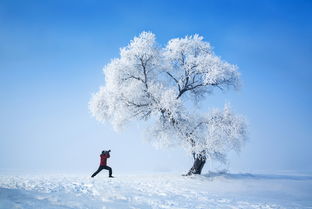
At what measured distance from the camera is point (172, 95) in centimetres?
2284

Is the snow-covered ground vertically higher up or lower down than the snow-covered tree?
lower down

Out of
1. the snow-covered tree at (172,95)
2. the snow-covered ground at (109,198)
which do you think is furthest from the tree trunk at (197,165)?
the snow-covered ground at (109,198)

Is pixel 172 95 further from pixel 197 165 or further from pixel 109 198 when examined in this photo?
pixel 109 198

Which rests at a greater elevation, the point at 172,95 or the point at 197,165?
the point at 172,95

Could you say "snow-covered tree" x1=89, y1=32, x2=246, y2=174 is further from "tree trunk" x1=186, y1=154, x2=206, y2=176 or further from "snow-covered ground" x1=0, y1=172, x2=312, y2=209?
"snow-covered ground" x1=0, y1=172, x2=312, y2=209

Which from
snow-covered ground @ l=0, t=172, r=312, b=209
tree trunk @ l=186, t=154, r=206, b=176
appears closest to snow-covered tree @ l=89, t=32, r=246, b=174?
tree trunk @ l=186, t=154, r=206, b=176

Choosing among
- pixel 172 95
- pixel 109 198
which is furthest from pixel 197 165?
pixel 109 198

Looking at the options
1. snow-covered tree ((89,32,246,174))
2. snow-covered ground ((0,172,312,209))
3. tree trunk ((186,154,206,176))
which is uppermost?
snow-covered tree ((89,32,246,174))

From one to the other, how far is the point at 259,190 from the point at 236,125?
5699 mm

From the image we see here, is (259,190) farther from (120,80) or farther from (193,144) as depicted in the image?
(120,80)

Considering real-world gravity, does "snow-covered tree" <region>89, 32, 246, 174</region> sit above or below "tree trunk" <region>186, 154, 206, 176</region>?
above

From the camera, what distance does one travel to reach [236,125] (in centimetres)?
2358

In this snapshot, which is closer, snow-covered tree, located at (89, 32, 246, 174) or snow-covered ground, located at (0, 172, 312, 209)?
snow-covered ground, located at (0, 172, 312, 209)

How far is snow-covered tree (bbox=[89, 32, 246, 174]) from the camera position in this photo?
2319cm
